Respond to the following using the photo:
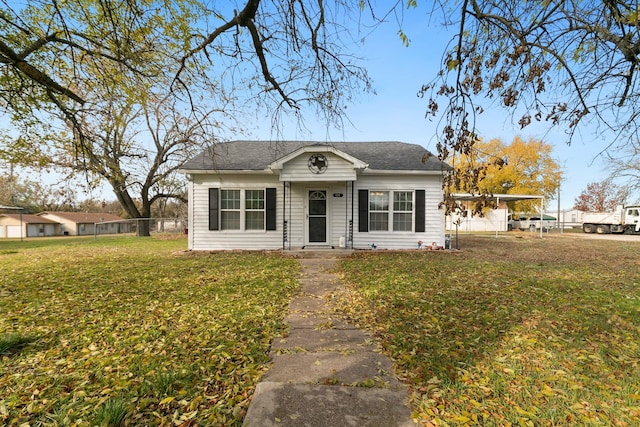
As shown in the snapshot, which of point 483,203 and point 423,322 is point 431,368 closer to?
point 423,322

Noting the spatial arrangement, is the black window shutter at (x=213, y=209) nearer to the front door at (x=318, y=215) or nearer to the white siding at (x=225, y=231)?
the white siding at (x=225, y=231)

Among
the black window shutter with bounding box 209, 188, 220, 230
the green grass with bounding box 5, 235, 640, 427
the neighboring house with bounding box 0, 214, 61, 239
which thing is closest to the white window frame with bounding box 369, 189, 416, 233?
the green grass with bounding box 5, 235, 640, 427

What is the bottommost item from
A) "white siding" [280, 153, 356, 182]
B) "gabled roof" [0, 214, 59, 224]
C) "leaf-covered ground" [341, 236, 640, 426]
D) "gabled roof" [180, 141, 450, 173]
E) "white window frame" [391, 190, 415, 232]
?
"leaf-covered ground" [341, 236, 640, 426]

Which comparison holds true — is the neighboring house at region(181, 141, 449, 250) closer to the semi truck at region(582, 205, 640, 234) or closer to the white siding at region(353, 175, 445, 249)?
the white siding at region(353, 175, 445, 249)

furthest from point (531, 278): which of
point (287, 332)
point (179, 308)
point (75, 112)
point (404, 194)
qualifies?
point (75, 112)

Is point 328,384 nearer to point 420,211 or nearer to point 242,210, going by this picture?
point 242,210

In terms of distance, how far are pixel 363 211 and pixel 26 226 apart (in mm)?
43840

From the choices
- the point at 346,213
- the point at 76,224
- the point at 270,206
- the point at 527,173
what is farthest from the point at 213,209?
the point at 76,224

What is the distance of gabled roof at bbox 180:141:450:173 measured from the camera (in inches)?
435

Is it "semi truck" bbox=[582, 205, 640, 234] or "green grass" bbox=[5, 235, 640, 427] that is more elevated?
"semi truck" bbox=[582, 205, 640, 234]

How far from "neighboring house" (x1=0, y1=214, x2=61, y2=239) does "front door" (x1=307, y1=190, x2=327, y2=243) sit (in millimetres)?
37860

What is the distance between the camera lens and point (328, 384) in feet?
8.55

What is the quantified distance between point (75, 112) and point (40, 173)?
18293mm

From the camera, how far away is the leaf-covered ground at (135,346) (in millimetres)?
2287
